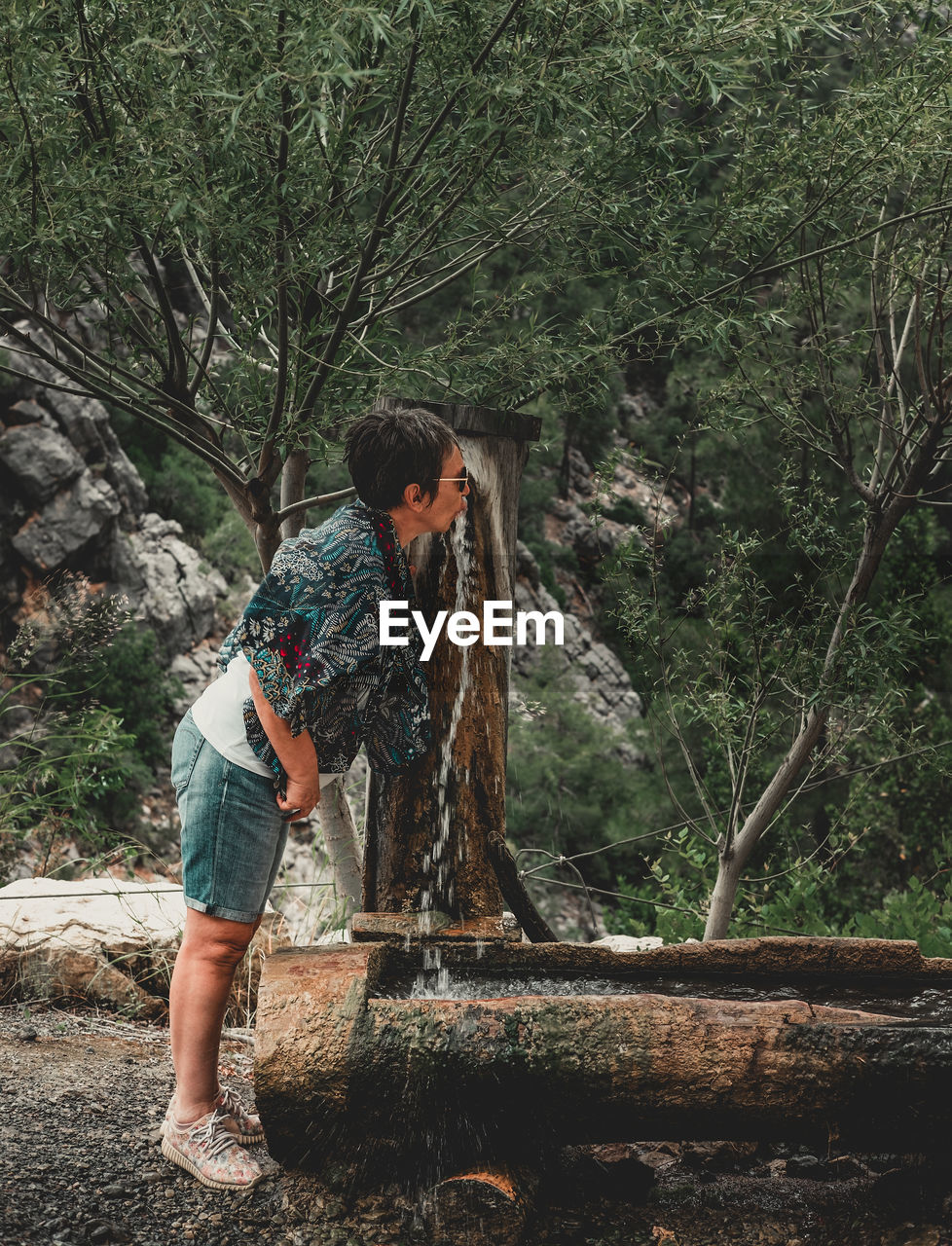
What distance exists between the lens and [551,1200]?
2.24 metres

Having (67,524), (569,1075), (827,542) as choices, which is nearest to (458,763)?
(569,1075)

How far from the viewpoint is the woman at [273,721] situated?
7.10 feet

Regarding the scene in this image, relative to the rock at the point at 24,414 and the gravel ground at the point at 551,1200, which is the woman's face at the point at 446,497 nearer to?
the gravel ground at the point at 551,1200

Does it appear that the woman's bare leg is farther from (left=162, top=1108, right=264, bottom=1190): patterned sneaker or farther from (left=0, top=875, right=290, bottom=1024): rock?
(left=0, top=875, right=290, bottom=1024): rock

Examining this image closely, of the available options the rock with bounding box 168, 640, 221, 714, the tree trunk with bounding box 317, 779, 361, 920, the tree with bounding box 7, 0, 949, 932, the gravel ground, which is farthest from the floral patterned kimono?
the rock with bounding box 168, 640, 221, 714

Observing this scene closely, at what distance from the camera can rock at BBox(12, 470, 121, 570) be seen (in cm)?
1306

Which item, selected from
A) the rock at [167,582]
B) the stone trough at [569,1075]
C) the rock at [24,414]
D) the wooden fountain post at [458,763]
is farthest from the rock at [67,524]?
the stone trough at [569,1075]

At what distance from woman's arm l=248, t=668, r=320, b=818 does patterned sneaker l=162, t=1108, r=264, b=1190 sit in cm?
74

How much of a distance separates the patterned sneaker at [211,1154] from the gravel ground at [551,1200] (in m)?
0.03

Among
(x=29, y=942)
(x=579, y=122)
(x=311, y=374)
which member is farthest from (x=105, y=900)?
(x=579, y=122)

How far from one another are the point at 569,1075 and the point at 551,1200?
0.43 metres

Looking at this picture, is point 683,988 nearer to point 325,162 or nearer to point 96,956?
point 96,956

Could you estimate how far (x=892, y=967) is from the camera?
2.71m

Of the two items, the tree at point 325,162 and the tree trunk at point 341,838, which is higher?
the tree at point 325,162
